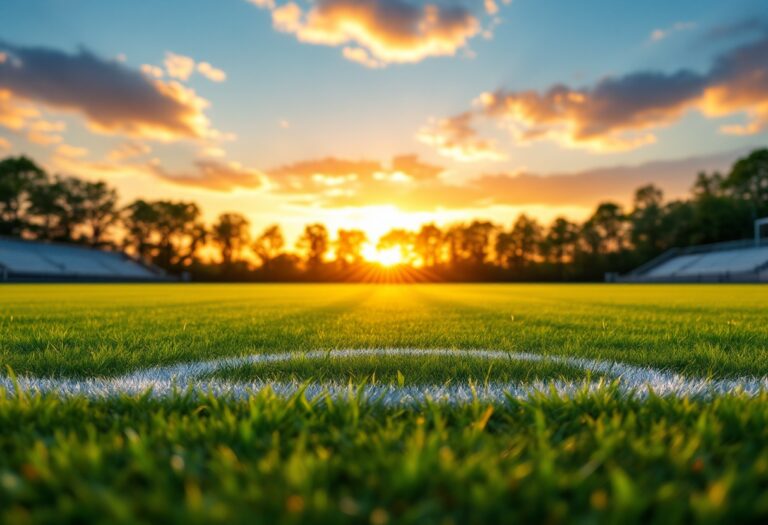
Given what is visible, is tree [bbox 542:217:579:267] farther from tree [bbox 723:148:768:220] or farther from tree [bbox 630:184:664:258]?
tree [bbox 723:148:768:220]

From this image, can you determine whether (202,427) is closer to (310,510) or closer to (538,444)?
(310,510)

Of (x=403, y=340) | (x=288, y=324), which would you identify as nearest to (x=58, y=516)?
(x=403, y=340)

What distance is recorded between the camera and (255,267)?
5444 cm

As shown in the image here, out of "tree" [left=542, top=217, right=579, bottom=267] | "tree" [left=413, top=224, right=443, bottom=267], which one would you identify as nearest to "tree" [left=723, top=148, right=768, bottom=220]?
"tree" [left=542, top=217, right=579, bottom=267]

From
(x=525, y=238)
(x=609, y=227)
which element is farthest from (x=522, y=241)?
(x=609, y=227)

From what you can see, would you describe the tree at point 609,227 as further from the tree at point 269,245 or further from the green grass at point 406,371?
the green grass at point 406,371

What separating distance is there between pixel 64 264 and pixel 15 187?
1478cm

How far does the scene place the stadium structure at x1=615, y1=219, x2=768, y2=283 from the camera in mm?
30859

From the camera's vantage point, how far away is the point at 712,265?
36.6 m

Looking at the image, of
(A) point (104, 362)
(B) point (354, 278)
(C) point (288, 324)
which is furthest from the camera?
(B) point (354, 278)

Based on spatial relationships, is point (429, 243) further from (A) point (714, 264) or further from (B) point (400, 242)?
(A) point (714, 264)

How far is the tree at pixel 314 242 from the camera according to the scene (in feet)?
198

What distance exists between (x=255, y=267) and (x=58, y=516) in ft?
183

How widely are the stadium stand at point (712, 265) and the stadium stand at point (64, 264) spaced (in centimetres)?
4612
